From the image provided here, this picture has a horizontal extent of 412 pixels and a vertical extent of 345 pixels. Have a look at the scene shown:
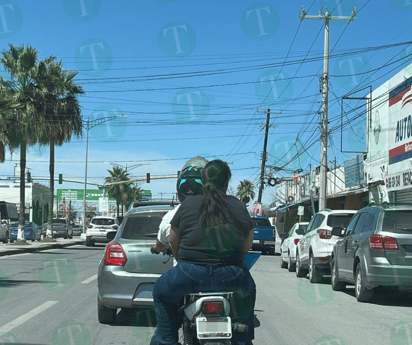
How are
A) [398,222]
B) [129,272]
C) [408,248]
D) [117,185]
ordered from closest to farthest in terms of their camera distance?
[129,272]
[408,248]
[398,222]
[117,185]

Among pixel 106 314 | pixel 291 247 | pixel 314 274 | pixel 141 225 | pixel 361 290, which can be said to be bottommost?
pixel 314 274

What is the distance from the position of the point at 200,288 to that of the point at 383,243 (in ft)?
24.0

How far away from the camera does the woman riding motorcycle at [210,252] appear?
4043 mm

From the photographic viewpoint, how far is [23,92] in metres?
33.2

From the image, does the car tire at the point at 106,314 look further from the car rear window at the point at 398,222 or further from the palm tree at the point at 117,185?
the palm tree at the point at 117,185

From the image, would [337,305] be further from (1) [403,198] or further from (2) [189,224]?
(1) [403,198]

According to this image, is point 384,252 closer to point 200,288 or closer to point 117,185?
point 200,288

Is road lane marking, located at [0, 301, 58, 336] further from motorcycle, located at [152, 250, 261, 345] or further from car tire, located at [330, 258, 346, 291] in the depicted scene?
car tire, located at [330, 258, 346, 291]

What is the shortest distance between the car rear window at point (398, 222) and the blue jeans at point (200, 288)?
7.17 m

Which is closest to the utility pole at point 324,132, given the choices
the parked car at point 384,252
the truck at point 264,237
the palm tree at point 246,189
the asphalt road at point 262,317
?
the truck at point 264,237

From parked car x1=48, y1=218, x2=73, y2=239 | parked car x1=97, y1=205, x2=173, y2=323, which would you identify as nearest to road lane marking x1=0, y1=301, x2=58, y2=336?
parked car x1=97, y1=205, x2=173, y2=323

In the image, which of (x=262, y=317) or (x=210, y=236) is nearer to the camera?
(x=210, y=236)

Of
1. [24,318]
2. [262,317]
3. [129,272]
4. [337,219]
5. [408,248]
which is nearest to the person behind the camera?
[129,272]

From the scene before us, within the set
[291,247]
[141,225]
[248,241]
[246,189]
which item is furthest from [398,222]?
[246,189]
